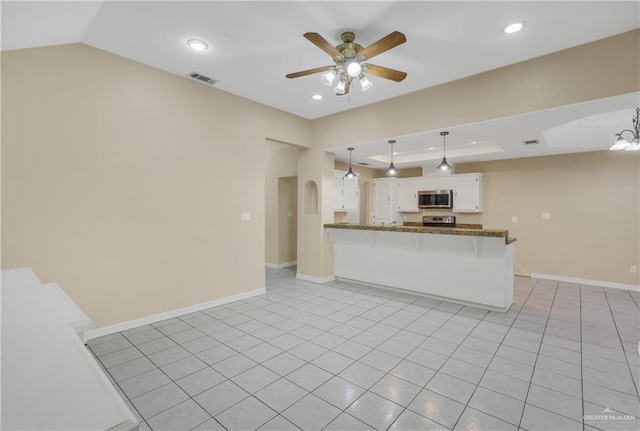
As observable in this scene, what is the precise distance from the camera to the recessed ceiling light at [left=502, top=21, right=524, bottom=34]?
2.63 m

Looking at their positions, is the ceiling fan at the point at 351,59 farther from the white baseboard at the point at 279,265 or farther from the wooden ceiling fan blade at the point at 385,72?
the white baseboard at the point at 279,265

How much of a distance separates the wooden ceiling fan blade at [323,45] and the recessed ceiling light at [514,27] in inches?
60.3

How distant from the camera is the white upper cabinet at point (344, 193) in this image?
6578 mm

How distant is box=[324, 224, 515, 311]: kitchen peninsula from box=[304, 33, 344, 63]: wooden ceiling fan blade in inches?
107

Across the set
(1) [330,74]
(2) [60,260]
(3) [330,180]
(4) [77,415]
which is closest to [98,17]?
(1) [330,74]

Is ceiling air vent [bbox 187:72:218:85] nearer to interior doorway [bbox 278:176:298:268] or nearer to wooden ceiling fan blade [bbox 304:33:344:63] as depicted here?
wooden ceiling fan blade [bbox 304:33:344:63]

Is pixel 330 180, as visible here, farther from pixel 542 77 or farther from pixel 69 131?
pixel 69 131

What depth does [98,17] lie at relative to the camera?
256 centimetres

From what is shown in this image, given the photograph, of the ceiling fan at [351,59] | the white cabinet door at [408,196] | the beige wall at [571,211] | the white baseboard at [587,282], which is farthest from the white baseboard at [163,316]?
the white baseboard at [587,282]

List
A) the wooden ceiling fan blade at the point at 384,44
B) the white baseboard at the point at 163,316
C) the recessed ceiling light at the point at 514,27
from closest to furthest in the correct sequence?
the wooden ceiling fan blade at the point at 384,44 < the recessed ceiling light at the point at 514,27 < the white baseboard at the point at 163,316

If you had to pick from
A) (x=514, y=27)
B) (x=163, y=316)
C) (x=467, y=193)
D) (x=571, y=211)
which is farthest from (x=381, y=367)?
(x=571, y=211)

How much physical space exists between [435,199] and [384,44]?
5.27m

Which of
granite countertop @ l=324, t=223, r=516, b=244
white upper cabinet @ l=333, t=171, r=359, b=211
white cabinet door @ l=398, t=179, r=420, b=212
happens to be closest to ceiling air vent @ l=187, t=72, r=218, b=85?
granite countertop @ l=324, t=223, r=516, b=244

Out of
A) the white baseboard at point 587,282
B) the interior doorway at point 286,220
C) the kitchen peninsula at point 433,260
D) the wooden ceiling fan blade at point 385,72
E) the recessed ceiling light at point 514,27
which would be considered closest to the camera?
the recessed ceiling light at point 514,27
